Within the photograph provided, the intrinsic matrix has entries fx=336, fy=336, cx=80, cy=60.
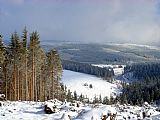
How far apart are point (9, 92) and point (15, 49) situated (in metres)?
11.3

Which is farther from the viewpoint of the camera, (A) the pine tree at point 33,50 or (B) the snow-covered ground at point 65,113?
Answer: (A) the pine tree at point 33,50

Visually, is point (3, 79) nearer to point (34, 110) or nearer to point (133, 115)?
point (34, 110)

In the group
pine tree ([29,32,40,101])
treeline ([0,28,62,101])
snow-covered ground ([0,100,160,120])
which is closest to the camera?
snow-covered ground ([0,100,160,120])

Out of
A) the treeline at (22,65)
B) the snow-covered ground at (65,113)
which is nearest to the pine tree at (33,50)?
the treeline at (22,65)

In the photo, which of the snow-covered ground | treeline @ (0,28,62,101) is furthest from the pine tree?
the snow-covered ground

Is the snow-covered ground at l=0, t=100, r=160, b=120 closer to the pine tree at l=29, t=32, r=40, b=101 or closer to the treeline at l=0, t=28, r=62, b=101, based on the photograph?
the treeline at l=0, t=28, r=62, b=101

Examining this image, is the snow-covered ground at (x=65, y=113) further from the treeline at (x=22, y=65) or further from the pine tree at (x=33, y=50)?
the pine tree at (x=33, y=50)

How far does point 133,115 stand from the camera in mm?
37281

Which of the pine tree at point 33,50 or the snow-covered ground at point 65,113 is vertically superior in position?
the pine tree at point 33,50

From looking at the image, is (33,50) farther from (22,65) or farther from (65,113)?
(65,113)

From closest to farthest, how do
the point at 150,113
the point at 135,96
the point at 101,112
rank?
the point at 101,112, the point at 150,113, the point at 135,96

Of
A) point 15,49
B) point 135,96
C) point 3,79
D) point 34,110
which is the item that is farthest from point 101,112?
point 135,96

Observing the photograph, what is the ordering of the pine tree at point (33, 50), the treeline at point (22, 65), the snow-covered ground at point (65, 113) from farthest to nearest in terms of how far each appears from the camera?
the pine tree at point (33, 50), the treeline at point (22, 65), the snow-covered ground at point (65, 113)

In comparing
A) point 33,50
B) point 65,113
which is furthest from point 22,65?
point 65,113
